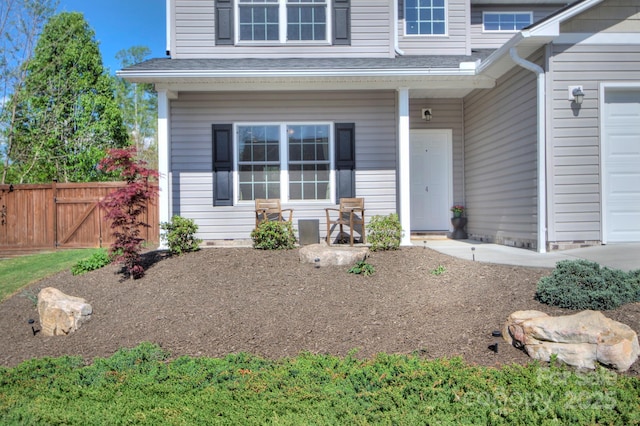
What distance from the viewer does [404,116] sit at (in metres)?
7.22

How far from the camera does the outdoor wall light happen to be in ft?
19.8

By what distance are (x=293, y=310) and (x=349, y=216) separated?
3.42 meters

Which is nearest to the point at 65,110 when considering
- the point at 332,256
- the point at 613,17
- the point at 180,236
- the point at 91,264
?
the point at 91,264

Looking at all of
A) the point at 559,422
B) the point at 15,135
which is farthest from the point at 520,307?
the point at 15,135

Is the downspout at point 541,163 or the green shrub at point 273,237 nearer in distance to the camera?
the downspout at point 541,163

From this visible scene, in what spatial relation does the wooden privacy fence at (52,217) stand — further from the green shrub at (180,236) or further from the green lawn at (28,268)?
the green shrub at (180,236)

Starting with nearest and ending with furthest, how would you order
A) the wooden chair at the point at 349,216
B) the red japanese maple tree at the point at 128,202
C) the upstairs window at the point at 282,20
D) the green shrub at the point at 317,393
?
the green shrub at the point at 317,393 → the red japanese maple tree at the point at 128,202 → the wooden chair at the point at 349,216 → the upstairs window at the point at 282,20

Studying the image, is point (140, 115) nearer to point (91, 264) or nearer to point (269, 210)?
point (269, 210)

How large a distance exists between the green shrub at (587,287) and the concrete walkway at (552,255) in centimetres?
82

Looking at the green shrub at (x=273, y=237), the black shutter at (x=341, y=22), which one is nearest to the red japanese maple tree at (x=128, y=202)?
the green shrub at (x=273, y=237)

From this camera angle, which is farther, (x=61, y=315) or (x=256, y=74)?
(x=256, y=74)

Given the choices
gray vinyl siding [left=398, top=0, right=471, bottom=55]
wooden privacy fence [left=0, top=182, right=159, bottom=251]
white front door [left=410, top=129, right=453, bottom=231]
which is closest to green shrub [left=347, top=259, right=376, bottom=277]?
white front door [left=410, top=129, right=453, bottom=231]

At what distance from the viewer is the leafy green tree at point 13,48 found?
1233cm

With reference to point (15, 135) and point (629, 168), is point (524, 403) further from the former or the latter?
point (15, 135)
